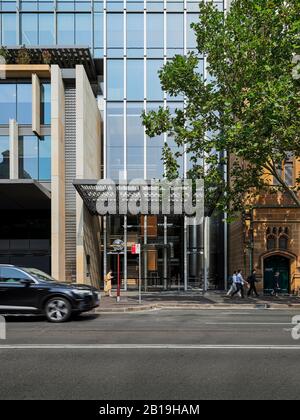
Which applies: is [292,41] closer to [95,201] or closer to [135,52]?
[95,201]

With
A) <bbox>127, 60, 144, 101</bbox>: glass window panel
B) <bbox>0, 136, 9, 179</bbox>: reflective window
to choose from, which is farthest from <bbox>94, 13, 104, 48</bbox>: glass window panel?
<bbox>0, 136, 9, 179</bbox>: reflective window

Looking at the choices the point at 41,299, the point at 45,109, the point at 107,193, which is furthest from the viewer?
the point at 45,109

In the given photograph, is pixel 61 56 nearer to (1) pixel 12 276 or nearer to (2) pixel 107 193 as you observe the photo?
(2) pixel 107 193

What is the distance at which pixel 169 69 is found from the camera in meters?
20.6

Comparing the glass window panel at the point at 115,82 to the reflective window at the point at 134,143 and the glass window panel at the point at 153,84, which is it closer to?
the reflective window at the point at 134,143

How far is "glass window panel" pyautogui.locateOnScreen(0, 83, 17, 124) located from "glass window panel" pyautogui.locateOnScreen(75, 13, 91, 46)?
793 cm

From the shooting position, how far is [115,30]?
3212 cm

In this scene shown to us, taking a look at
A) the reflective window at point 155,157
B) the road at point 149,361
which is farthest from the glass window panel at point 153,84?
the road at point 149,361

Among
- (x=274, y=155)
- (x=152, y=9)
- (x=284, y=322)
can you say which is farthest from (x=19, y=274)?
(x=152, y=9)

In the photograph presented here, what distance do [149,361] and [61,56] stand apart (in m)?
26.0

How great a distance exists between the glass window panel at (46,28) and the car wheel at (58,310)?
24.7 m

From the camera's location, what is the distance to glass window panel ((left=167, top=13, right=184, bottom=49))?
105ft

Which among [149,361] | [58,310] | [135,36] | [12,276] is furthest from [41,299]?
[135,36]

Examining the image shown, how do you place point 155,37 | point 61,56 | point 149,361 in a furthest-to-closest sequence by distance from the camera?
1. point 155,37
2. point 61,56
3. point 149,361
